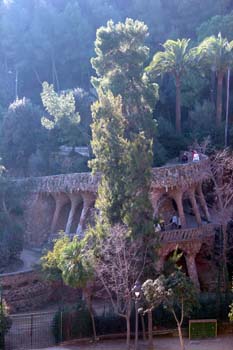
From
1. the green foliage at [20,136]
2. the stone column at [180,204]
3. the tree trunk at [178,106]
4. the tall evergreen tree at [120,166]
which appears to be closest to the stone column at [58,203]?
the green foliage at [20,136]

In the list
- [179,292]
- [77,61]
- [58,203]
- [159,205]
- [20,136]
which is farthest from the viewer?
[77,61]

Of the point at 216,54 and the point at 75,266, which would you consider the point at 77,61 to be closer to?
the point at 216,54

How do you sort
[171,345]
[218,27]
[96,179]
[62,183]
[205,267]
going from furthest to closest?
[218,27] < [62,183] < [205,267] < [96,179] < [171,345]

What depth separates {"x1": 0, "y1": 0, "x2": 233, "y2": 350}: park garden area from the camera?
22.4 m

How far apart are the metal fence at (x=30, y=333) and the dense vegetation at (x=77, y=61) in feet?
38.1

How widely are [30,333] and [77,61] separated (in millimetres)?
27044

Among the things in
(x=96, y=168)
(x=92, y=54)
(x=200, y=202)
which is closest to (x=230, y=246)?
(x=200, y=202)

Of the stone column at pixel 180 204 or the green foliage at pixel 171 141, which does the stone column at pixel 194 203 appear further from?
the green foliage at pixel 171 141

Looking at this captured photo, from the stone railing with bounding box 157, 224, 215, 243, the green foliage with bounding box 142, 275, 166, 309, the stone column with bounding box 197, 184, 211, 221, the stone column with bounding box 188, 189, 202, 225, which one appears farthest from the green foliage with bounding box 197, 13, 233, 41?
the green foliage with bounding box 142, 275, 166, 309

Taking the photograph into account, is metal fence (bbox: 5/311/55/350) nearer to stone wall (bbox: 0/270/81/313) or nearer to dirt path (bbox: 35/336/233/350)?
dirt path (bbox: 35/336/233/350)

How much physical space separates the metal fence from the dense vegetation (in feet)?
38.1

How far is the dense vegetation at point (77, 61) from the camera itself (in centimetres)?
3475

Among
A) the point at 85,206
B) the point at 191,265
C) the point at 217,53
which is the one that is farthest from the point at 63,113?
the point at 191,265

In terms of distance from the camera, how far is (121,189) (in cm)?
2280
